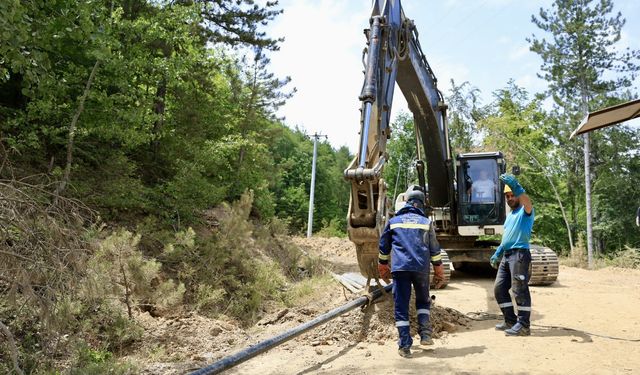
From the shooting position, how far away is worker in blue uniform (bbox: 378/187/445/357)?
554 cm

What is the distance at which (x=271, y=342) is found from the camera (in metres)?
4.41

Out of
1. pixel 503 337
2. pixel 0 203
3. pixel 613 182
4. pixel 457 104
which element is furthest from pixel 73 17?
pixel 613 182

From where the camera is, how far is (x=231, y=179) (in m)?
15.7

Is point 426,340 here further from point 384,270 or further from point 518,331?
point 518,331

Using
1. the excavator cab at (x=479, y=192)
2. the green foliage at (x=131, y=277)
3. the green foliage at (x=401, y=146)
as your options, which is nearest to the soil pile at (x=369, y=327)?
the green foliage at (x=131, y=277)

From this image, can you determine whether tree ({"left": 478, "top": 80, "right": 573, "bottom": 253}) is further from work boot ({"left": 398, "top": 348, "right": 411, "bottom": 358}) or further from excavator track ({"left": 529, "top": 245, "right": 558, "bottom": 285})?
work boot ({"left": 398, "top": 348, "right": 411, "bottom": 358})

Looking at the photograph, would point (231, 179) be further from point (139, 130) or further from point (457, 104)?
point (457, 104)

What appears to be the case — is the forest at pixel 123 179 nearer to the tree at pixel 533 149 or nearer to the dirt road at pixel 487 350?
the dirt road at pixel 487 350

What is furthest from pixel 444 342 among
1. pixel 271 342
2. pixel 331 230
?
pixel 331 230

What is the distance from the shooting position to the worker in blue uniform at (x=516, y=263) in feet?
20.2

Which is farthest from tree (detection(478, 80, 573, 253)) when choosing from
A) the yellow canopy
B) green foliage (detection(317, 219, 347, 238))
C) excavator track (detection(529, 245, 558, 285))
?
the yellow canopy

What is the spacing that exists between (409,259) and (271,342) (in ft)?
6.08

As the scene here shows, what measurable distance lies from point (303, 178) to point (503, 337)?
55.1 meters

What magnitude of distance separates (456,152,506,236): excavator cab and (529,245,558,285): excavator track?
96 centimetres
